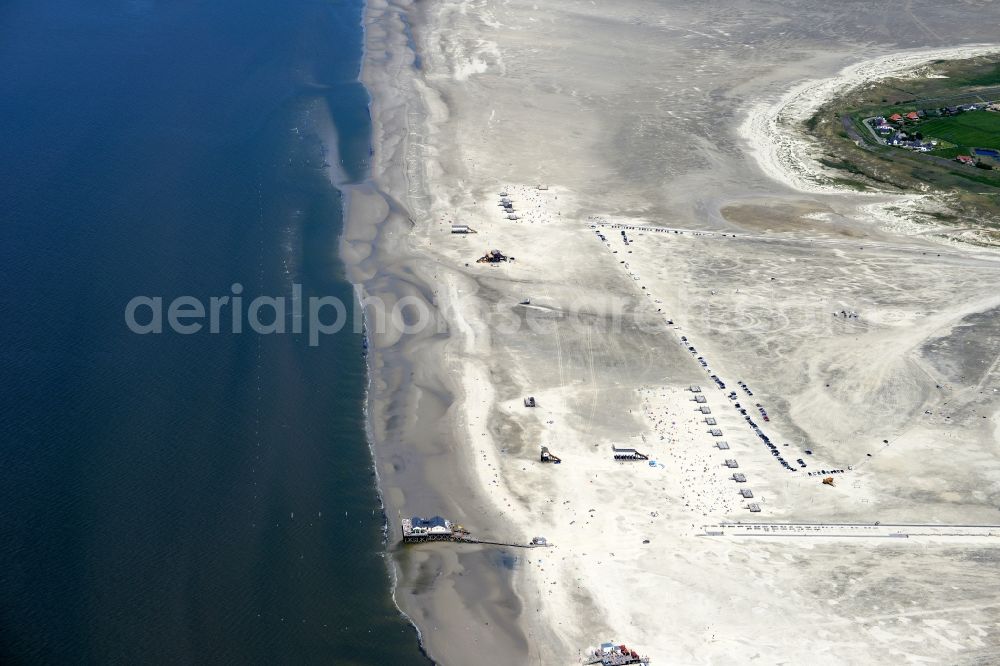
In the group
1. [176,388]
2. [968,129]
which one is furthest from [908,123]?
[176,388]

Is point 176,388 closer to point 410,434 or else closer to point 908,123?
point 410,434

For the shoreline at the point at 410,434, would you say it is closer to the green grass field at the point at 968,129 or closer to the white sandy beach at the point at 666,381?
the white sandy beach at the point at 666,381

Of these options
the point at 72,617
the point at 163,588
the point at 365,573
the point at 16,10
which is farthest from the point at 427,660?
the point at 16,10

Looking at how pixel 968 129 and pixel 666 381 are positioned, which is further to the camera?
pixel 968 129

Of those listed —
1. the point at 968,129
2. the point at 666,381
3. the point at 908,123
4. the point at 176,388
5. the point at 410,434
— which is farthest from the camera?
the point at 908,123

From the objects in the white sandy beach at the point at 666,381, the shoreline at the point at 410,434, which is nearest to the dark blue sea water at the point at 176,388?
the shoreline at the point at 410,434

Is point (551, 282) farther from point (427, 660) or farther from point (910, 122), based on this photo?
point (910, 122)

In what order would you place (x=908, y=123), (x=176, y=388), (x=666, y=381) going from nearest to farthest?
(x=176, y=388)
(x=666, y=381)
(x=908, y=123)

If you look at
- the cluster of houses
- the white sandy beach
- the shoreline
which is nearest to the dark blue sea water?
the shoreline
